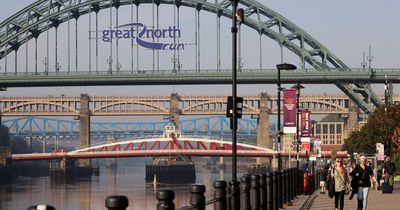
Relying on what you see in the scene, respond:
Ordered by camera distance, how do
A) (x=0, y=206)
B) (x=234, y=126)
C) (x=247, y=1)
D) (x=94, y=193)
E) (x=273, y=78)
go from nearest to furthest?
1. (x=234, y=126)
2. (x=0, y=206)
3. (x=94, y=193)
4. (x=247, y=1)
5. (x=273, y=78)

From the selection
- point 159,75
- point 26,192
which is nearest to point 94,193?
point 26,192

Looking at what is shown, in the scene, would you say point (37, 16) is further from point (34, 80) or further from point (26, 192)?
point (26, 192)

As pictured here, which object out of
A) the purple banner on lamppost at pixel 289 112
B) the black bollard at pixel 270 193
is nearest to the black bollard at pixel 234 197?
the black bollard at pixel 270 193

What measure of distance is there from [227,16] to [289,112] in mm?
96674

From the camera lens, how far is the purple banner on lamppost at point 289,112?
5354 cm

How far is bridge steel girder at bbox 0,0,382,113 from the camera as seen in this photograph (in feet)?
484

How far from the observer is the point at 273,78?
157m

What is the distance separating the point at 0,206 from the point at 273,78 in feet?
211

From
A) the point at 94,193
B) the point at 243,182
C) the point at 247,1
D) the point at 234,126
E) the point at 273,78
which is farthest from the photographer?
the point at 273,78

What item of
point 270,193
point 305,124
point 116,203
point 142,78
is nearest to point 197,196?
point 116,203

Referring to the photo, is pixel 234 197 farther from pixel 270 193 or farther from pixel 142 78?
pixel 142 78

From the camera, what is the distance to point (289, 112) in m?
54.2

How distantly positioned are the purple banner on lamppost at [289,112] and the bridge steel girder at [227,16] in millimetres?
92166

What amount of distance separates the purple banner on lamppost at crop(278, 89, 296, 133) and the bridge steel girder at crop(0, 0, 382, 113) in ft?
302
